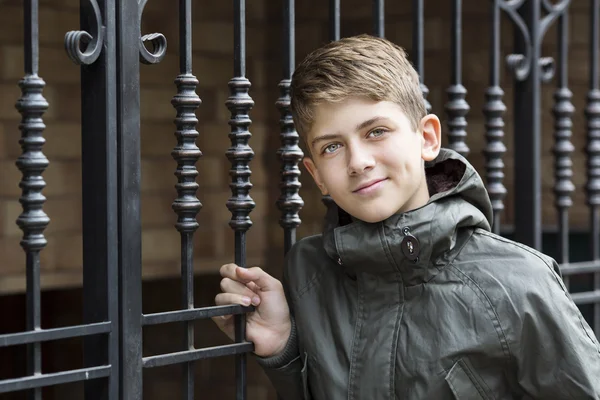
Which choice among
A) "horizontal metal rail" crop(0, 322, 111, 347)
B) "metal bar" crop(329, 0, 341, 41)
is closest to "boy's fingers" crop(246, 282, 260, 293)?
"horizontal metal rail" crop(0, 322, 111, 347)

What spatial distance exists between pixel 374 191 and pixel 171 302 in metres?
2.52

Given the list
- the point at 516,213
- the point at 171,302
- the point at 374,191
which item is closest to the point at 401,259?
the point at 374,191

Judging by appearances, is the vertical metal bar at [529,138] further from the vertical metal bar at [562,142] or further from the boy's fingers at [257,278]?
the boy's fingers at [257,278]

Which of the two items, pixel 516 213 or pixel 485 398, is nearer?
pixel 485 398

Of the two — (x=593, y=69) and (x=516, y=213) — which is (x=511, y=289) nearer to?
(x=516, y=213)

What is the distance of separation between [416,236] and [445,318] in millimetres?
166

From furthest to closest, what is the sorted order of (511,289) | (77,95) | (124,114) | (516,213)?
(77,95) → (516,213) → (511,289) → (124,114)

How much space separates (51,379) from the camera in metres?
1.58

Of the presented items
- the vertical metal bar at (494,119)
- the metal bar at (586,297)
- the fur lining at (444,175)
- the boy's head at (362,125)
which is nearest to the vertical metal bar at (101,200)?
the boy's head at (362,125)

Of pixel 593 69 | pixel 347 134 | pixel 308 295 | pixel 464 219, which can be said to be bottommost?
pixel 308 295

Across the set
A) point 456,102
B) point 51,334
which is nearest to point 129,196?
point 51,334

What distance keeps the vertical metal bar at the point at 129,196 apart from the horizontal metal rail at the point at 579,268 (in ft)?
4.02

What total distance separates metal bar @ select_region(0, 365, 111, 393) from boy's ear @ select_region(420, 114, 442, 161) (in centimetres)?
75

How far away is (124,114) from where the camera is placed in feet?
5.52
